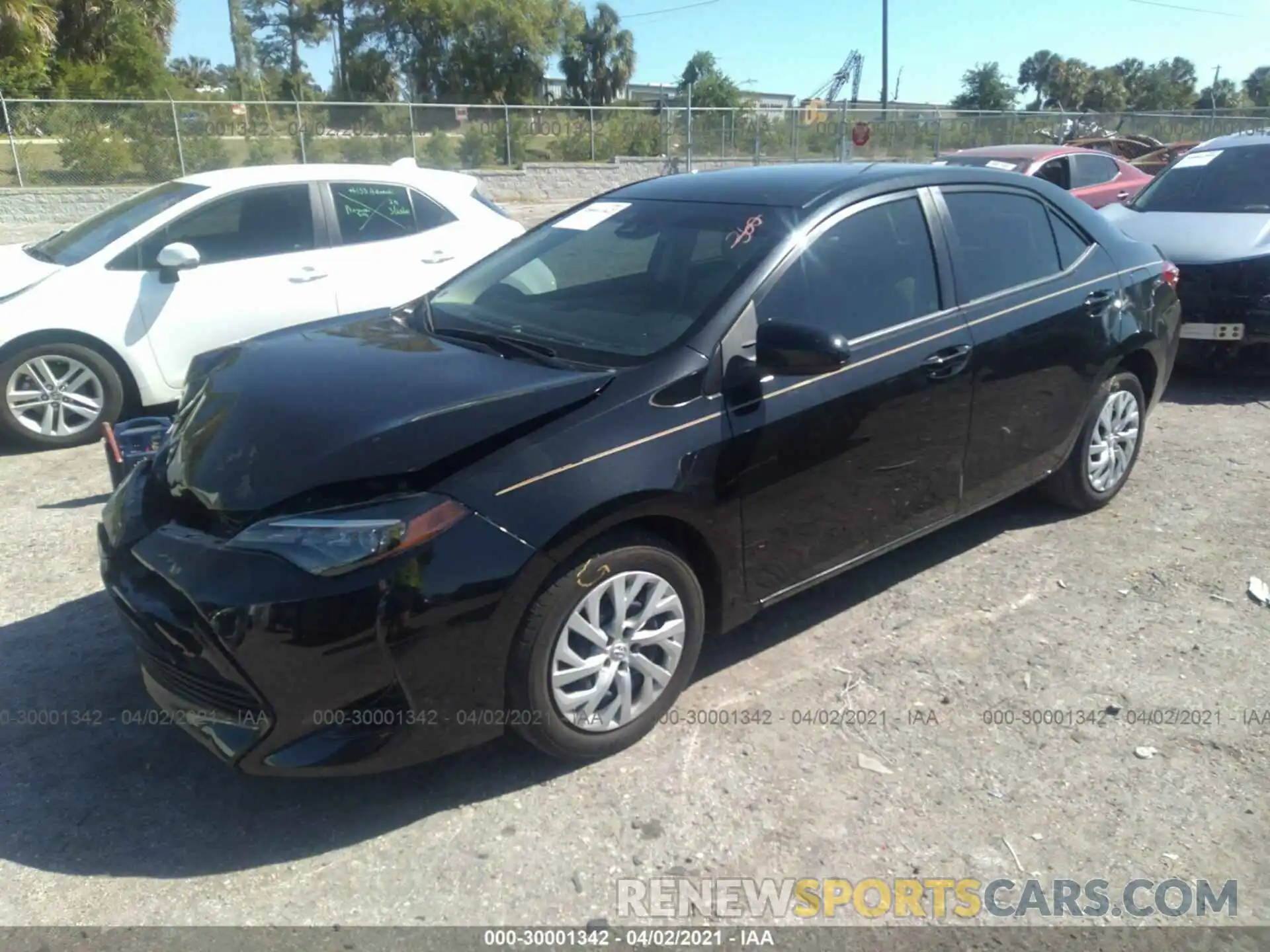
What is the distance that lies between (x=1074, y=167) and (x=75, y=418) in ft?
36.0

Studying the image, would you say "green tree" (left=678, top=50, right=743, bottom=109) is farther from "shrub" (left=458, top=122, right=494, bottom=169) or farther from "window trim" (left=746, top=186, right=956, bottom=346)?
"window trim" (left=746, top=186, right=956, bottom=346)

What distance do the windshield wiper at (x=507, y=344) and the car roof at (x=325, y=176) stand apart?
11.6ft

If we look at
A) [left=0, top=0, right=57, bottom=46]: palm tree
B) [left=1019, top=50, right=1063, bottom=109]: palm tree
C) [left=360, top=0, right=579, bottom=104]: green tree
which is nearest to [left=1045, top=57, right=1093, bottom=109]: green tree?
[left=1019, top=50, right=1063, bottom=109]: palm tree

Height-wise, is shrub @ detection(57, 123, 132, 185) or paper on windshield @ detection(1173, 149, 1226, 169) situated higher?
shrub @ detection(57, 123, 132, 185)

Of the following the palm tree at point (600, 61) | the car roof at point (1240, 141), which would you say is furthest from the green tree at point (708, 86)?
the car roof at point (1240, 141)

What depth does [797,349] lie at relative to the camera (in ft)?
10.9

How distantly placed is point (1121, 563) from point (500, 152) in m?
22.4

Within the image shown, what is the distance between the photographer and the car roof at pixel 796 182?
3.91 meters

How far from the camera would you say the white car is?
612 centimetres

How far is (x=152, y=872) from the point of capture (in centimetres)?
280

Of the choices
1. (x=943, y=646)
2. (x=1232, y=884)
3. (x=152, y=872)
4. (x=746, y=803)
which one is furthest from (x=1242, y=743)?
(x=152, y=872)

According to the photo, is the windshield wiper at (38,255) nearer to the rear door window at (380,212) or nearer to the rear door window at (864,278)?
the rear door window at (380,212)

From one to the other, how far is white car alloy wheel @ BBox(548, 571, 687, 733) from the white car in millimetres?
3986

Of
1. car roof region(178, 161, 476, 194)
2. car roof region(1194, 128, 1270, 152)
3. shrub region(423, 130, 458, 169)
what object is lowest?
car roof region(178, 161, 476, 194)
